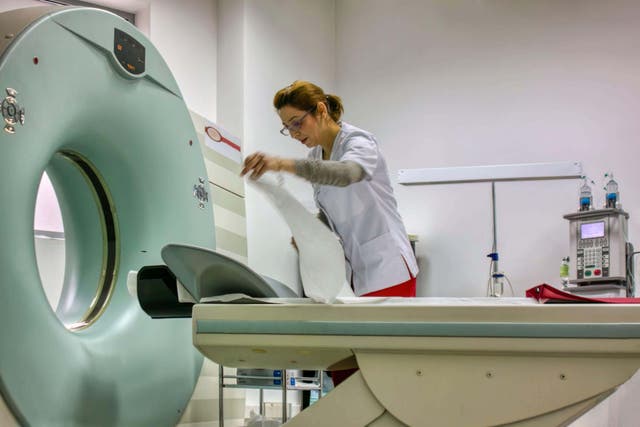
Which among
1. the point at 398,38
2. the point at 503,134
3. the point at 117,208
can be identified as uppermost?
the point at 398,38

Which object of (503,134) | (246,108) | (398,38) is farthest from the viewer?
(398,38)

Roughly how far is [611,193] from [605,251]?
340 millimetres

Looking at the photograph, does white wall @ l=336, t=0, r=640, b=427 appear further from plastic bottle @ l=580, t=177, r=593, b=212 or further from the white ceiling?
the white ceiling

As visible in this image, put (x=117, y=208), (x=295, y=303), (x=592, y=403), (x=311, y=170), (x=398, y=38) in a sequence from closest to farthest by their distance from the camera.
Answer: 1. (x=592, y=403)
2. (x=295, y=303)
3. (x=311, y=170)
4. (x=117, y=208)
5. (x=398, y=38)

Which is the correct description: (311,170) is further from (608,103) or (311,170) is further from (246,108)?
(608,103)

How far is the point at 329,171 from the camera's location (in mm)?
1633

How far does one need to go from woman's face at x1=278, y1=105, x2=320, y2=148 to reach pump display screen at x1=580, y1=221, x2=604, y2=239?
7.60 ft

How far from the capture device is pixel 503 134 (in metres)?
4.69

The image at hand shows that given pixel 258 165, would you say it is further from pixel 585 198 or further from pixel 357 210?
pixel 585 198

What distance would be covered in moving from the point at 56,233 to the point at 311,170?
1993 mm

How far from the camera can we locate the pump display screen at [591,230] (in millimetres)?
3984

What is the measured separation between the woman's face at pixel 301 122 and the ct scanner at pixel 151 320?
0.92 ft

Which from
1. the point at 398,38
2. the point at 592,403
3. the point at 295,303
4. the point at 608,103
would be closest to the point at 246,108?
the point at 398,38

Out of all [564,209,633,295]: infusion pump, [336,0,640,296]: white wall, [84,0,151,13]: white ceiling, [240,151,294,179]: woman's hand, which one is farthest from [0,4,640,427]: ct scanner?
[336,0,640,296]: white wall
